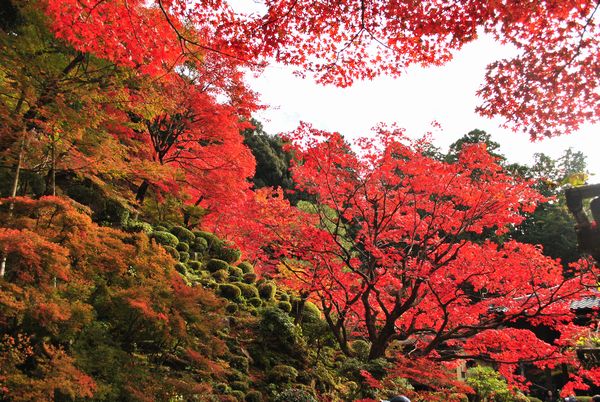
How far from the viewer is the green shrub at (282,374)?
28.0ft

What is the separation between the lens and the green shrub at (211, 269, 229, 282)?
12502 millimetres

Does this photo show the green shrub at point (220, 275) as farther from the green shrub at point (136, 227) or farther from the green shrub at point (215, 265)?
the green shrub at point (136, 227)

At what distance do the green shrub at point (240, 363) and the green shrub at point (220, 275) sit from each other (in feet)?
14.2

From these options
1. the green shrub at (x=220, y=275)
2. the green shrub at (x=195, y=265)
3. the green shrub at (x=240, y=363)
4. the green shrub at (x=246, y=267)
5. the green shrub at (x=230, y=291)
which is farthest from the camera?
the green shrub at (x=246, y=267)

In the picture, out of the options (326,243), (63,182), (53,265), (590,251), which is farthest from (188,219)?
(590,251)

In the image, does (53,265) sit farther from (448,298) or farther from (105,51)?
(448,298)

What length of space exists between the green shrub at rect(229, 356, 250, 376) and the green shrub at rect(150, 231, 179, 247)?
204 inches

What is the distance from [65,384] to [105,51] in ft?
16.7

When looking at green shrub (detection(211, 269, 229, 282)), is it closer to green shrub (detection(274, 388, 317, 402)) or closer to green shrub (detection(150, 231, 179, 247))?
green shrub (detection(150, 231, 179, 247))

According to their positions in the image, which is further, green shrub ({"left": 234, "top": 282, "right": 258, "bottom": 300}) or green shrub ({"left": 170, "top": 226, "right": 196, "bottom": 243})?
green shrub ({"left": 170, "top": 226, "right": 196, "bottom": 243})

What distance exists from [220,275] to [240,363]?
467 cm

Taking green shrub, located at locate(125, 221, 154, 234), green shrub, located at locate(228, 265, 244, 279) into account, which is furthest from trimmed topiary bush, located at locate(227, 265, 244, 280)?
green shrub, located at locate(125, 221, 154, 234)

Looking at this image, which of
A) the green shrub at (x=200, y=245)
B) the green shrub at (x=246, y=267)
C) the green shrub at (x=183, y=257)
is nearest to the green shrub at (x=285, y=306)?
the green shrub at (x=246, y=267)

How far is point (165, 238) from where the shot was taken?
12242 millimetres
